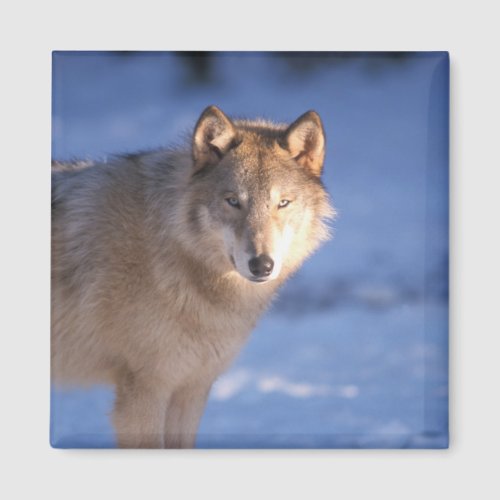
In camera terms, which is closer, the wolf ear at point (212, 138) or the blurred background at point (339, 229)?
the wolf ear at point (212, 138)

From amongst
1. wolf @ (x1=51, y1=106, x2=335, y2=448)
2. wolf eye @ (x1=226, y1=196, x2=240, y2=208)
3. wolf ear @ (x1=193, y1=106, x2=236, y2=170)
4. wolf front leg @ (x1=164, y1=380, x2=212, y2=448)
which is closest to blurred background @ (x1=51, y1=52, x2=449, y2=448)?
wolf front leg @ (x1=164, y1=380, x2=212, y2=448)

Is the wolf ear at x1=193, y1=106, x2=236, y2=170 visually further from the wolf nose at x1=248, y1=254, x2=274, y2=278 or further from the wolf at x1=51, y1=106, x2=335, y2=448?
the wolf nose at x1=248, y1=254, x2=274, y2=278

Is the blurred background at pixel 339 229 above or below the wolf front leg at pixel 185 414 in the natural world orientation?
above

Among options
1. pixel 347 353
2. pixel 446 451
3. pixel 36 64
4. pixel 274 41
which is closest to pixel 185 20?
pixel 274 41

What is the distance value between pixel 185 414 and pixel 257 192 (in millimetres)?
1148

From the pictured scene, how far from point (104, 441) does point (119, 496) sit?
264 mm

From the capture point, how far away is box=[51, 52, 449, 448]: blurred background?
4438mm

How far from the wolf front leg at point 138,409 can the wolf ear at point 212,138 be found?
1028 millimetres

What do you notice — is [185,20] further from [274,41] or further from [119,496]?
[119,496]

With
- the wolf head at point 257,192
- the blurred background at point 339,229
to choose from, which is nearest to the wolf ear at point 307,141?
the wolf head at point 257,192

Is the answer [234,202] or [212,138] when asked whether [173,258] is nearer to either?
[234,202]

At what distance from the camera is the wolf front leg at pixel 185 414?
14.4ft

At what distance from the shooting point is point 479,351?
4.42m

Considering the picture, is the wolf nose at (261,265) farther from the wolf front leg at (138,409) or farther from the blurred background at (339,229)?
the wolf front leg at (138,409)
